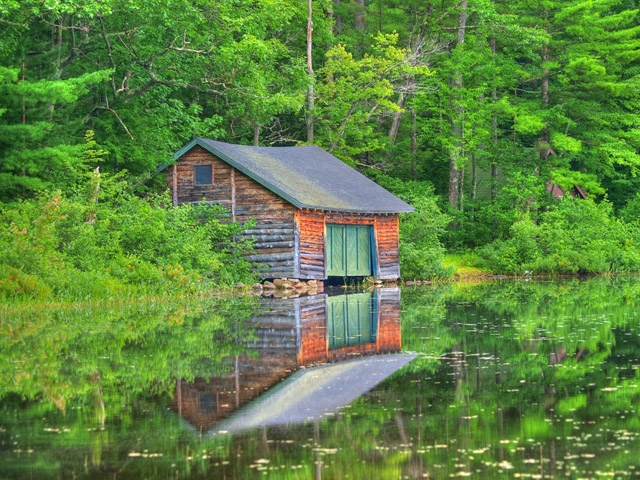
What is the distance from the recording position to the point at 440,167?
51.1 m

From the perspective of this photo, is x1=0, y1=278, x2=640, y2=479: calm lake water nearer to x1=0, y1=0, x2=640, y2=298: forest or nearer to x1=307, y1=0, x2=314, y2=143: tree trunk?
x1=0, y1=0, x2=640, y2=298: forest

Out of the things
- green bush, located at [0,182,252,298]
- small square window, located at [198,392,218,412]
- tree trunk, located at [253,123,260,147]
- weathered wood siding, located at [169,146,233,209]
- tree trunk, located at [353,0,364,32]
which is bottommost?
small square window, located at [198,392,218,412]

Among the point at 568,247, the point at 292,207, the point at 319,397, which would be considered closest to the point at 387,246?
the point at 292,207

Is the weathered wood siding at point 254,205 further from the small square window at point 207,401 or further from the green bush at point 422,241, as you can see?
the small square window at point 207,401

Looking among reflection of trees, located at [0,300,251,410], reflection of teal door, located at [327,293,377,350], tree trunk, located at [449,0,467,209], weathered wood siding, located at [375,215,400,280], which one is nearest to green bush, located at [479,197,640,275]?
weathered wood siding, located at [375,215,400,280]

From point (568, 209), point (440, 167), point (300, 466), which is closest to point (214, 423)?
point (300, 466)

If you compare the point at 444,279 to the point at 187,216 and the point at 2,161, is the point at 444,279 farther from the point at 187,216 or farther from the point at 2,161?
the point at 2,161

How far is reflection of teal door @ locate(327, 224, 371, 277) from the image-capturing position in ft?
111

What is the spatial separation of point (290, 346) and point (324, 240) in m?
19.1

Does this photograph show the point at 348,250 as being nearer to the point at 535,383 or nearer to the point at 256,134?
the point at 256,134

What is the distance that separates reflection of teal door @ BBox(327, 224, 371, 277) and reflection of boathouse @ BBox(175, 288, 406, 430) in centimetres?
936

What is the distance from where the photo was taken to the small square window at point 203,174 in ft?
106

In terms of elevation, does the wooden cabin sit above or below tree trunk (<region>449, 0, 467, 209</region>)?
below

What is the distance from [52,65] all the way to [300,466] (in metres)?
25.4
